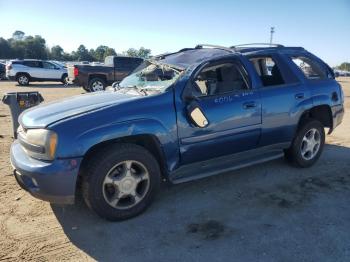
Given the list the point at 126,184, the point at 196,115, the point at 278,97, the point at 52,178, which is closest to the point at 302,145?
the point at 278,97

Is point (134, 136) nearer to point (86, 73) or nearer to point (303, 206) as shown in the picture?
point (303, 206)

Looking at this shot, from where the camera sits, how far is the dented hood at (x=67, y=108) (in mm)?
3721

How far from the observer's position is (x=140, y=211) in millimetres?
4039

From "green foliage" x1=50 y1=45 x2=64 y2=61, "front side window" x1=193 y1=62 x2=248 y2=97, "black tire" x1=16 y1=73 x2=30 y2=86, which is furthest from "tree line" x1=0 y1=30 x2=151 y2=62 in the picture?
"front side window" x1=193 y1=62 x2=248 y2=97

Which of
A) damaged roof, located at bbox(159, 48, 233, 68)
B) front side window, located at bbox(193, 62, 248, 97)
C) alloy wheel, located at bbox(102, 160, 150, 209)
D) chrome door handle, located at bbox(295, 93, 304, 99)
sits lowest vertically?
alloy wheel, located at bbox(102, 160, 150, 209)

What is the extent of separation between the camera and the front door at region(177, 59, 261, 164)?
418 cm

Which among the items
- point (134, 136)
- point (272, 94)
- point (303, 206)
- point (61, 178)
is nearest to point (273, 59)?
point (272, 94)

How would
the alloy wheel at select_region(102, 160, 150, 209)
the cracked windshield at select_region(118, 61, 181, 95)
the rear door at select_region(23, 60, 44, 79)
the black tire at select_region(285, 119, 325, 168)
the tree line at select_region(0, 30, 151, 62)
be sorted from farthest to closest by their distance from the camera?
the tree line at select_region(0, 30, 151, 62), the rear door at select_region(23, 60, 44, 79), the black tire at select_region(285, 119, 325, 168), the cracked windshield at select_region(118, 61, 181, 95), the alloy wheel at select_region(102, 160, 150, 209)

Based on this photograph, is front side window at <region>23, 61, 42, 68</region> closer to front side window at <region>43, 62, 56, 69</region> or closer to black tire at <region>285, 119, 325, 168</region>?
front side window at <region>43, 62, 56, 69</region>

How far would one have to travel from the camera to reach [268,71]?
17.6 feet

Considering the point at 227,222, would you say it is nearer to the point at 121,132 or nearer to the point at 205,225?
the point at 205,225

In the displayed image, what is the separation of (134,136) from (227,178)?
71.5 inches

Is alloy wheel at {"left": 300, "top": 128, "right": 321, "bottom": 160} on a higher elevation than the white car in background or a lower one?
lower

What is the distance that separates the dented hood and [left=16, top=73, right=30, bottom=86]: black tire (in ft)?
66.2
